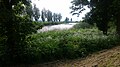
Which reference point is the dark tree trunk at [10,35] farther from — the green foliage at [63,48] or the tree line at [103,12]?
the tree line at [103,12]

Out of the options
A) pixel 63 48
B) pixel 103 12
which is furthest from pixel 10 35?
pixel 103 12

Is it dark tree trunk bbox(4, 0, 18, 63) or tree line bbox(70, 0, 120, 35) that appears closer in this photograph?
dark tree trunk bbox(4, 0, 18, 63)

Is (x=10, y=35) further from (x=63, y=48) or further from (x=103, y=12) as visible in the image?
(x=103, y=12)

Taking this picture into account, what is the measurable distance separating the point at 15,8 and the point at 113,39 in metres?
5.70

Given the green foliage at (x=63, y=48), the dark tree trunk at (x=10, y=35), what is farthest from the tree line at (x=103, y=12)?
the dark tree trunk at (x=10, y=35)

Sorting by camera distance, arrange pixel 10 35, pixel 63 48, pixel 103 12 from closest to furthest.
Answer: pixel 10 35
pixel 63 48
pixel 103 12

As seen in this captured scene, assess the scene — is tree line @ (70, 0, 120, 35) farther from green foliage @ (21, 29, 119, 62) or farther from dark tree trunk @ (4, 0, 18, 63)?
dark tree trunk @ (4, 0, 18, 63)

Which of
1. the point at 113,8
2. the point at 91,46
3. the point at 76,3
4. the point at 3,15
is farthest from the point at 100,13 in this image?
the point at 3,15

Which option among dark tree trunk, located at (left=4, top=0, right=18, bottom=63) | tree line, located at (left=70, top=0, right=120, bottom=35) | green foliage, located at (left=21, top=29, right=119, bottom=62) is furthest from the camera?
tree line, located at (left=70, top=0, right=120, bottom=35)

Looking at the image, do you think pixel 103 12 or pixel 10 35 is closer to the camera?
pixel 10 35

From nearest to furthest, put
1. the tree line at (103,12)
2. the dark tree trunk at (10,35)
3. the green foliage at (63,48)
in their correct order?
the dark tree trunk at (10,35)
the green foliage at (63,48)
the tree line at (103,12)

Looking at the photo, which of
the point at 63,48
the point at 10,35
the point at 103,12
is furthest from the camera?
the point at 103,12

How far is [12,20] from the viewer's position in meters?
8.36

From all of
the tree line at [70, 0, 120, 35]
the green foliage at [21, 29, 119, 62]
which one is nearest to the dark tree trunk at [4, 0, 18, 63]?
the green foliage at [21, 29, 119, 62]
